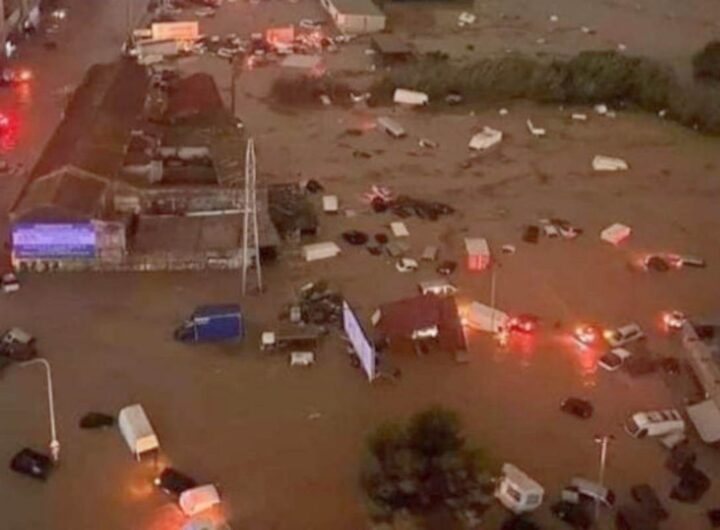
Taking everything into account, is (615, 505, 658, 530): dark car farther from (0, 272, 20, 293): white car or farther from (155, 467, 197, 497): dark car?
(0, 272, 20, 293): white car

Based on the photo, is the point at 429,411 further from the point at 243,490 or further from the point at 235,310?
the point at 235,310

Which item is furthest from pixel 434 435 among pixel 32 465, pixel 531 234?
pixel 531 234

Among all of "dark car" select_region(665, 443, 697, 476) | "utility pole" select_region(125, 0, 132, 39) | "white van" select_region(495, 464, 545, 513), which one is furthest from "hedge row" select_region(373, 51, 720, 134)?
"white van" select_region(495, 464, 545, 513)

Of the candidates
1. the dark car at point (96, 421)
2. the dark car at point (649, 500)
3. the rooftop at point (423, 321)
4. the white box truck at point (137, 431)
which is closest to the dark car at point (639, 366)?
the rooftop at point (423, 321)

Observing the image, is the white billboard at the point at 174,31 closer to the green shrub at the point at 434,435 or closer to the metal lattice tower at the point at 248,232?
the metal lattice tower at the point at 248,232

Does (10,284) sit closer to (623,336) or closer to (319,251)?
(319,251)
